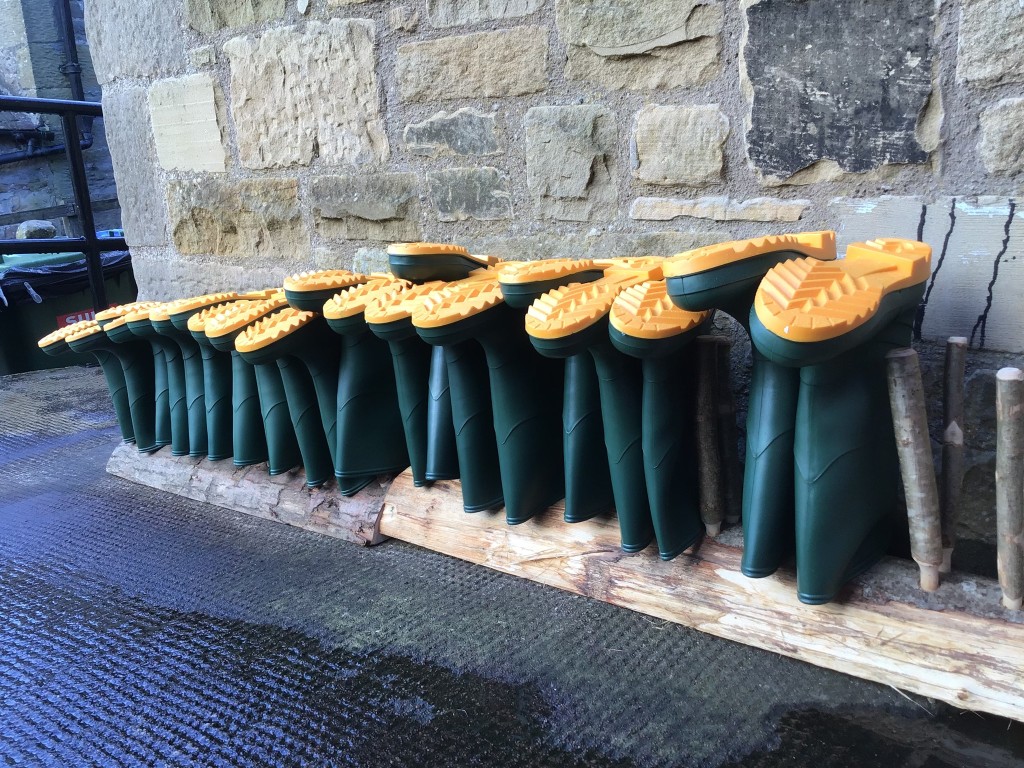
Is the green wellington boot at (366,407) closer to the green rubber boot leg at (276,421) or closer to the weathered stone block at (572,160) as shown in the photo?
the green rubber boot leg at (276,421)

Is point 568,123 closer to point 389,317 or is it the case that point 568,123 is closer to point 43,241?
point 389,317

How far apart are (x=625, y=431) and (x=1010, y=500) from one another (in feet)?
1.26

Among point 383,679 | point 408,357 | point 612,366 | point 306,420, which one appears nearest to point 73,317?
point 306,420

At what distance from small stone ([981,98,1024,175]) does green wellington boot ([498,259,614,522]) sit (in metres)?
0.48

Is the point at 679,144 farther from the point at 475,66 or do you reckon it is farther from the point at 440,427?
the point at 440,427

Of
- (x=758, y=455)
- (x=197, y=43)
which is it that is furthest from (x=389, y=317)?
(x=197, y=43)

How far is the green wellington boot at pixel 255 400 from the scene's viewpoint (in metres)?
1.24

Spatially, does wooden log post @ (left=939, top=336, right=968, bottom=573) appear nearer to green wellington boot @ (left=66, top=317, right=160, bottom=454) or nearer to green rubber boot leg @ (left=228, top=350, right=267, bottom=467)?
green rubber boot leg @ (left=228, top=350, right=267, bottom=467)

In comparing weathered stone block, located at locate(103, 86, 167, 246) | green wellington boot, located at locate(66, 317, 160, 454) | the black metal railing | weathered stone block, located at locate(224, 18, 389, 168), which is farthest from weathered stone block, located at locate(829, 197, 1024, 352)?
the black metal railing

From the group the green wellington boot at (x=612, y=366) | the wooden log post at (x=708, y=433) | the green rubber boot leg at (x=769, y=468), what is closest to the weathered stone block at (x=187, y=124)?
the green wellington boot at (x=612, y=366)

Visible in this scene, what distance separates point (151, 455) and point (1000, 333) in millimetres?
1518

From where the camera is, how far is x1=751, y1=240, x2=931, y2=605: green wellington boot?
27.1 inches

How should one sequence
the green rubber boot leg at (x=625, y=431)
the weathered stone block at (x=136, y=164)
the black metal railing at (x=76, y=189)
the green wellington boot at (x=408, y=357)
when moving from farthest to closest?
the black metal railing at (x=76, y=189)
the weathered stone block at (x=136, y=164)
the green wellington boot at (x=408, y=357)
the green rubber boot leg at (x=625, y=431)

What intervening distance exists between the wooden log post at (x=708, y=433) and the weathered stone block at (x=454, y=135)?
604mm
